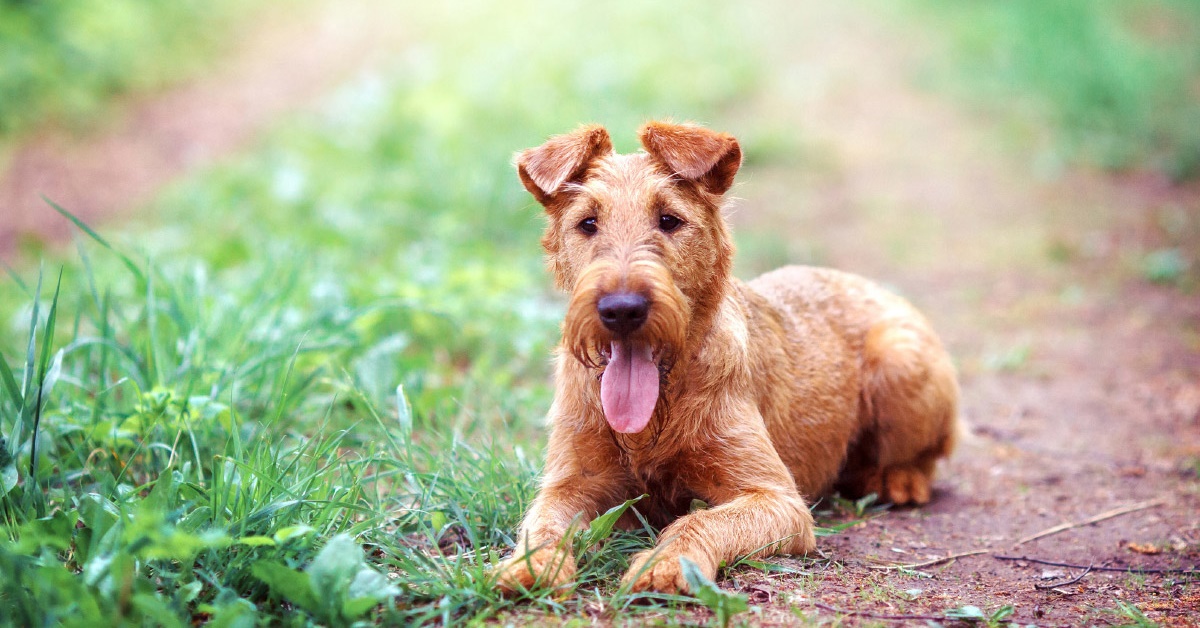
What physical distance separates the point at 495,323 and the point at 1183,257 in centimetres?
598

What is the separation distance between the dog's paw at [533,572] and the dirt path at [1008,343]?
2.23ft

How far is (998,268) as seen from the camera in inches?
337

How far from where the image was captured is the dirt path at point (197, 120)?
10.7 m

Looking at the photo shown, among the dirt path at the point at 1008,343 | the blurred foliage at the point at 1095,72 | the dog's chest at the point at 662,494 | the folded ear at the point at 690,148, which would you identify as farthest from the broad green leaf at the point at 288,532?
the blurred foliage at the point at 1095,72

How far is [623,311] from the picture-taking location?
3.31 meters

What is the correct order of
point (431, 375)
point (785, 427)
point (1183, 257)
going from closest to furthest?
1. point (785, 427)
2. point (431, 375)
3. point (1183, 257)

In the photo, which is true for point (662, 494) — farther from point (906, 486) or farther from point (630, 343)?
point (906, 486)

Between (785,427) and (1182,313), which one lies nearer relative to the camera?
(785,427)

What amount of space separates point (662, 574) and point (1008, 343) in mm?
5028

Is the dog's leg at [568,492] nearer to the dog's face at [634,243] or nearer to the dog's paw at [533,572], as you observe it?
the dog's paw at [533,572]

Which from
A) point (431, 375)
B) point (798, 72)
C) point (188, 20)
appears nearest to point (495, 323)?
point (431, 375)

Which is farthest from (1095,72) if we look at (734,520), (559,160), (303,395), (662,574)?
(662,574)

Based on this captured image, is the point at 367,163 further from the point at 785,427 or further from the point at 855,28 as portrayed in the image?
the point at 855,28

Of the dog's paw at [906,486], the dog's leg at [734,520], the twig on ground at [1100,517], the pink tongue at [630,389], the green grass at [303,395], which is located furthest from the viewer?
the dog's paw at [906,486]
